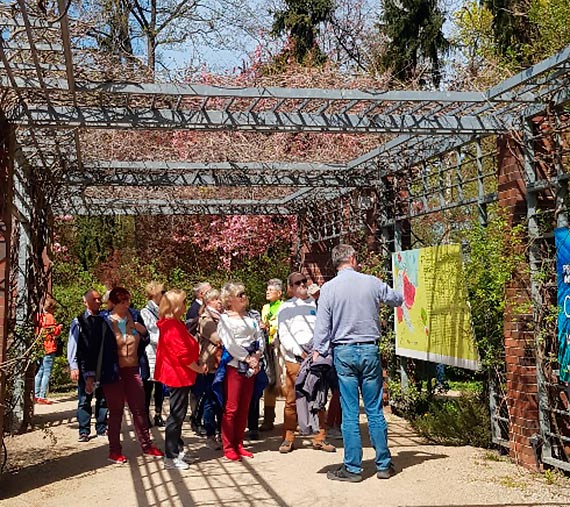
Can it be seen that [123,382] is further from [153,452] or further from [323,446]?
[323,446]

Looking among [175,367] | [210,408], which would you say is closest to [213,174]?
[210,408]

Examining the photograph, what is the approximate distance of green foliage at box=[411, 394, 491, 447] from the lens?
7445mm

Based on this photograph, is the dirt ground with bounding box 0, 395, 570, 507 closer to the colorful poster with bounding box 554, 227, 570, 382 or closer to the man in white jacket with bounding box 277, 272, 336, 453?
the man in white jacket with bounding box 277, 272, 336, 453

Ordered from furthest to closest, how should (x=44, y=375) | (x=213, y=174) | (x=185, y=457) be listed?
(x=44, y=375) → (x=213, y=174) → (x=185, y=457)

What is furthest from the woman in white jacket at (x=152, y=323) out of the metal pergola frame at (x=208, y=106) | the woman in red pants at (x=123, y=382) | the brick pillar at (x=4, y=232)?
the brick pillar at (x=4, y=232)

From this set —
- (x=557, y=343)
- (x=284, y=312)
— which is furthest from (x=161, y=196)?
(x=557, y=343)

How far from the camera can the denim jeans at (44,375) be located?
1159 centimetres

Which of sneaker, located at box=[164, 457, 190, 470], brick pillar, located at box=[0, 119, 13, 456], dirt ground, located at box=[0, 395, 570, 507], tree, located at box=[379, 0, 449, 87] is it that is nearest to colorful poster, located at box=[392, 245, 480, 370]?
dirt ground, located at box=[0, 395, 570, 507]

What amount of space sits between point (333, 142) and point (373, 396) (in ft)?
28.2

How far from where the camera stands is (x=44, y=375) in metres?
11.8

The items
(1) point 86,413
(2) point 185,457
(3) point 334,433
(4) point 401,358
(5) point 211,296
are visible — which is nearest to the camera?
(2) point 185,457

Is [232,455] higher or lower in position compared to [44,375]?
lower

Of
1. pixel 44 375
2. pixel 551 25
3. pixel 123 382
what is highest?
pixel 551 25

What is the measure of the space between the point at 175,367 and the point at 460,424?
281cm
